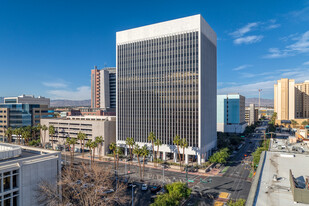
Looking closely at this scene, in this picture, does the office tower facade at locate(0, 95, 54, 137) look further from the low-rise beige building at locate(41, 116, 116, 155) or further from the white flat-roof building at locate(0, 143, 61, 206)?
the white flat-roof building at locate(0, 143, 61, 206)

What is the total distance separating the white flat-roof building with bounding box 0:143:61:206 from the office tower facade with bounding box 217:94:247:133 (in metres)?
155

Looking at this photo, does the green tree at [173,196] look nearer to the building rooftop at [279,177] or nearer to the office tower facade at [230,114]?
the building rooftop at [279,177]

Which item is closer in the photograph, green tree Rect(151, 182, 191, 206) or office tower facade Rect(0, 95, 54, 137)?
green tree Rect(151, 182, 191, 206)

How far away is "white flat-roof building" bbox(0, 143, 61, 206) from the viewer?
3397 centimetres

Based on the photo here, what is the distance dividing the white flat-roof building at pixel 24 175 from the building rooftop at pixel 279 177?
3705cm

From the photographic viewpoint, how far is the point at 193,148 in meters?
86.2

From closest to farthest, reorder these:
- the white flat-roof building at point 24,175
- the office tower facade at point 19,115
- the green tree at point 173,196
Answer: the white flat-roof building at point 24,175, the green tree at point 173,196, the office tower facade at point 19,115

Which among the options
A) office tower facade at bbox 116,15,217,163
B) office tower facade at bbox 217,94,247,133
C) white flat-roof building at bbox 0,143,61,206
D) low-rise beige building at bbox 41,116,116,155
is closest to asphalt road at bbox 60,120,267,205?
office tower facade at bbox 116,15,217,163

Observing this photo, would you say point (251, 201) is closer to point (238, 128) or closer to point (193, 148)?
point (193, 148)

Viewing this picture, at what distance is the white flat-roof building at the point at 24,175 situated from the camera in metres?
34.0

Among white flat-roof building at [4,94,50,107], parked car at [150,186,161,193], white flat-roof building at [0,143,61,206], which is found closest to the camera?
white flat-roof building at [0,143,61,206]

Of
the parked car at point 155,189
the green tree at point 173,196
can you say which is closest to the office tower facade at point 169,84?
the parked car at point 155,189

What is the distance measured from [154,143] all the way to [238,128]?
112 meters

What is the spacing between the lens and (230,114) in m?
176
